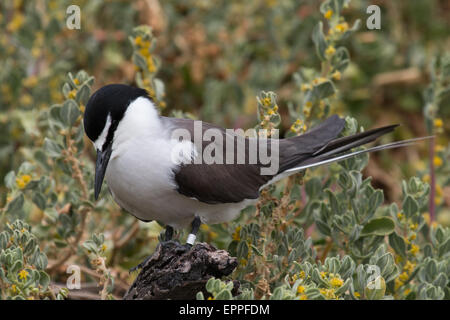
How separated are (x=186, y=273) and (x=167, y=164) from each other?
0.51 meters

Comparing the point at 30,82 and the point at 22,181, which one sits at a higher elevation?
the point at 30,82

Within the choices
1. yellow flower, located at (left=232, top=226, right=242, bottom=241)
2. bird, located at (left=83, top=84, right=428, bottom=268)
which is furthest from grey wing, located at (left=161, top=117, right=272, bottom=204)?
yellow flower, located at (left=232, top=226, right=242, bottom=241)

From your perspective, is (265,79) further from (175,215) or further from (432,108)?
(175,215)

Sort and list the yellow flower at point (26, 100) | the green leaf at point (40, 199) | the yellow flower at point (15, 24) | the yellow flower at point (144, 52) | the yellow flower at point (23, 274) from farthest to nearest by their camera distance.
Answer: the yellow flower at point (26, 100) → the yellow flower at point (15, 24) → the yellow flower at point (144, 52) → the green leaf at point (40, 199) → the yellow flower at point (23, 274)

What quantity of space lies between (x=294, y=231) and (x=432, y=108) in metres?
1.20

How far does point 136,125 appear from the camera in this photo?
314cm

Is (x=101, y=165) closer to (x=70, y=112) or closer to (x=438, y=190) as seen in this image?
(x=70, y=112)

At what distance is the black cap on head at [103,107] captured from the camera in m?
3.01

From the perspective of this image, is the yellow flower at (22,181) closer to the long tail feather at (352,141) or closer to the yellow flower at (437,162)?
the long tail feather at (352,141)

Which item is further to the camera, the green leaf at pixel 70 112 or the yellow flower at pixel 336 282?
the green leaf at pixel 70 112

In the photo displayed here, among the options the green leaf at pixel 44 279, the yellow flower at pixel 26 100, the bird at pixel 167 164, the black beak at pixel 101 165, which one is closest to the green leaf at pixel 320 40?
the bird at pixel 167 164

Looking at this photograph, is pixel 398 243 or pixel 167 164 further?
pixel 398 243

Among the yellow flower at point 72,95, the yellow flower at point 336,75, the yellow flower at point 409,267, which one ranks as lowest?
the yellow flower at point 409,267

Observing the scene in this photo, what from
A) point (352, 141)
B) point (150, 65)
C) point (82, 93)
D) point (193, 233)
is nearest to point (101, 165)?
point (193, 233)
